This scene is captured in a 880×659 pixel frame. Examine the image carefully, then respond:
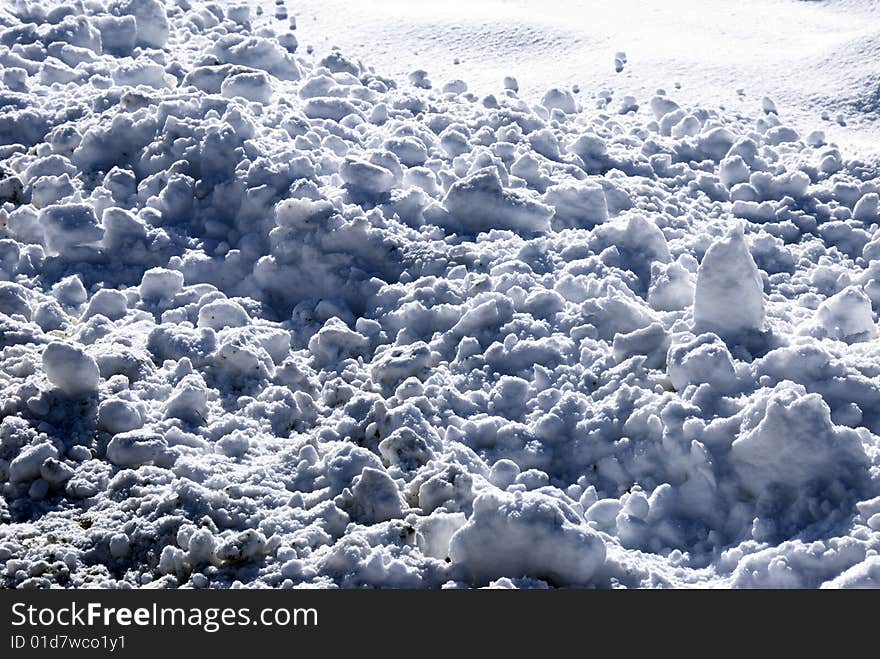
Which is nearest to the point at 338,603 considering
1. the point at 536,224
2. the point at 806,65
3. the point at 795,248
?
the point at 536,224

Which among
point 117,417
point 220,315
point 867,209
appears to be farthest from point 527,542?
point 867,209

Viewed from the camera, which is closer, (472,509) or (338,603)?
(338,603)

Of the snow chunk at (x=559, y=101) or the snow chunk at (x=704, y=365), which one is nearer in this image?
the snow chunk at (x=704, y=365)

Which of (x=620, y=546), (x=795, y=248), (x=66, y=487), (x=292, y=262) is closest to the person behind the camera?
(x=620, y=546)

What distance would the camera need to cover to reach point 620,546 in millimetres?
2854

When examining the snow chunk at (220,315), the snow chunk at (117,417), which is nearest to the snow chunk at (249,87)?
the snow chunk at (220,315)

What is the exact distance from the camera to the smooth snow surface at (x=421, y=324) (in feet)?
9.29

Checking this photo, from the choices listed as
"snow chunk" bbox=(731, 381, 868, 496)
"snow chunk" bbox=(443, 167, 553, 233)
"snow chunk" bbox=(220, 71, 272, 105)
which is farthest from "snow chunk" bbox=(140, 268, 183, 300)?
"snow chunk" bbox=(731, 381, 868, 496)

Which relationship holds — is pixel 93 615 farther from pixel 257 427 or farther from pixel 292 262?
pixel 292 262

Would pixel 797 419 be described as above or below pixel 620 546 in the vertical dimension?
above

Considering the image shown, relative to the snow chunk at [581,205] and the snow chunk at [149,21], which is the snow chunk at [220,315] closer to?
the snow chunk at [581,205]

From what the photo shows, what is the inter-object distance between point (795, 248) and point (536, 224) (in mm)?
1138

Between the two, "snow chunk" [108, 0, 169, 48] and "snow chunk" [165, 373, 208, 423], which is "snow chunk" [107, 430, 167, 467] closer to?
"snow chunk" [165, 373, 208, 423]

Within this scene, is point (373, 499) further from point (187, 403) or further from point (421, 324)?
point (421, 324)
